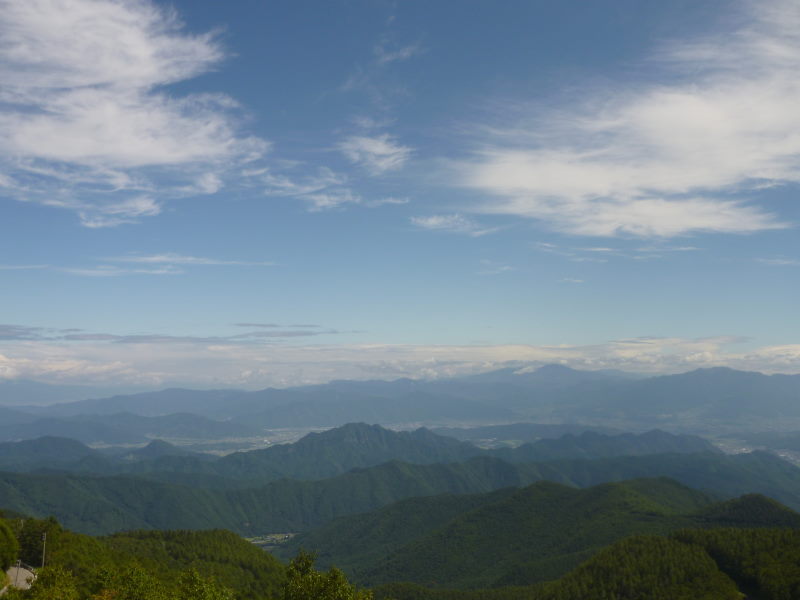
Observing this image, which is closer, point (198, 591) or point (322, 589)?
point (322, 589)

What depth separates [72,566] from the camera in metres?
137

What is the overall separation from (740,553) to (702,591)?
994 inches

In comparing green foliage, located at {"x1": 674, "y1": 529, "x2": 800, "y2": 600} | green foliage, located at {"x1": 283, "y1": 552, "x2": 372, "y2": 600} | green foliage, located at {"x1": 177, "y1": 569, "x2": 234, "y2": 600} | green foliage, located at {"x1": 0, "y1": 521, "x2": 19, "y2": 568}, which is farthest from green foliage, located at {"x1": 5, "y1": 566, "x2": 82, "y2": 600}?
green foliage, located at {"x1": 674, "y1": 529, "x2": 800, "y2": 600}

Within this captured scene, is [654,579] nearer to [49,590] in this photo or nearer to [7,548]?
[49,590]

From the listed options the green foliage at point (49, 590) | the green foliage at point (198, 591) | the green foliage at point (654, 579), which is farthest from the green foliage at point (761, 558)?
the green foliage at point (49, 590)

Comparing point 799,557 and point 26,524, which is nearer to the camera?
point 26,524

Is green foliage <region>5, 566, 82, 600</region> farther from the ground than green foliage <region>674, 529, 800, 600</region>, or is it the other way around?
green foliage <region>5, 566, 82, 600</region>

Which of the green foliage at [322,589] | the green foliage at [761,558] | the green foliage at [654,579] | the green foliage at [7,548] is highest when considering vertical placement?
the green foliage at [322,589]

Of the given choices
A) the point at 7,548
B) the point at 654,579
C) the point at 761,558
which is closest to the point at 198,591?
the point at 7,548

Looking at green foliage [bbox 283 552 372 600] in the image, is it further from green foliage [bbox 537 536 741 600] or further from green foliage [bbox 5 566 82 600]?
green foliage [bbox 537 536 741 600]

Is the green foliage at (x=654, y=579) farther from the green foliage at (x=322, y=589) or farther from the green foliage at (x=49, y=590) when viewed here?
the green foliage at (x=49, y=590)

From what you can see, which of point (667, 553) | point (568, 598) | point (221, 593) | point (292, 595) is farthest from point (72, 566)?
point (667, 553)

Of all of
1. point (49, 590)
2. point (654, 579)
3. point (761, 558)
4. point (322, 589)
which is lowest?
point (654, 579)

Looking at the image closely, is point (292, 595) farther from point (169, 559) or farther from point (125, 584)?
point (169, 559)
